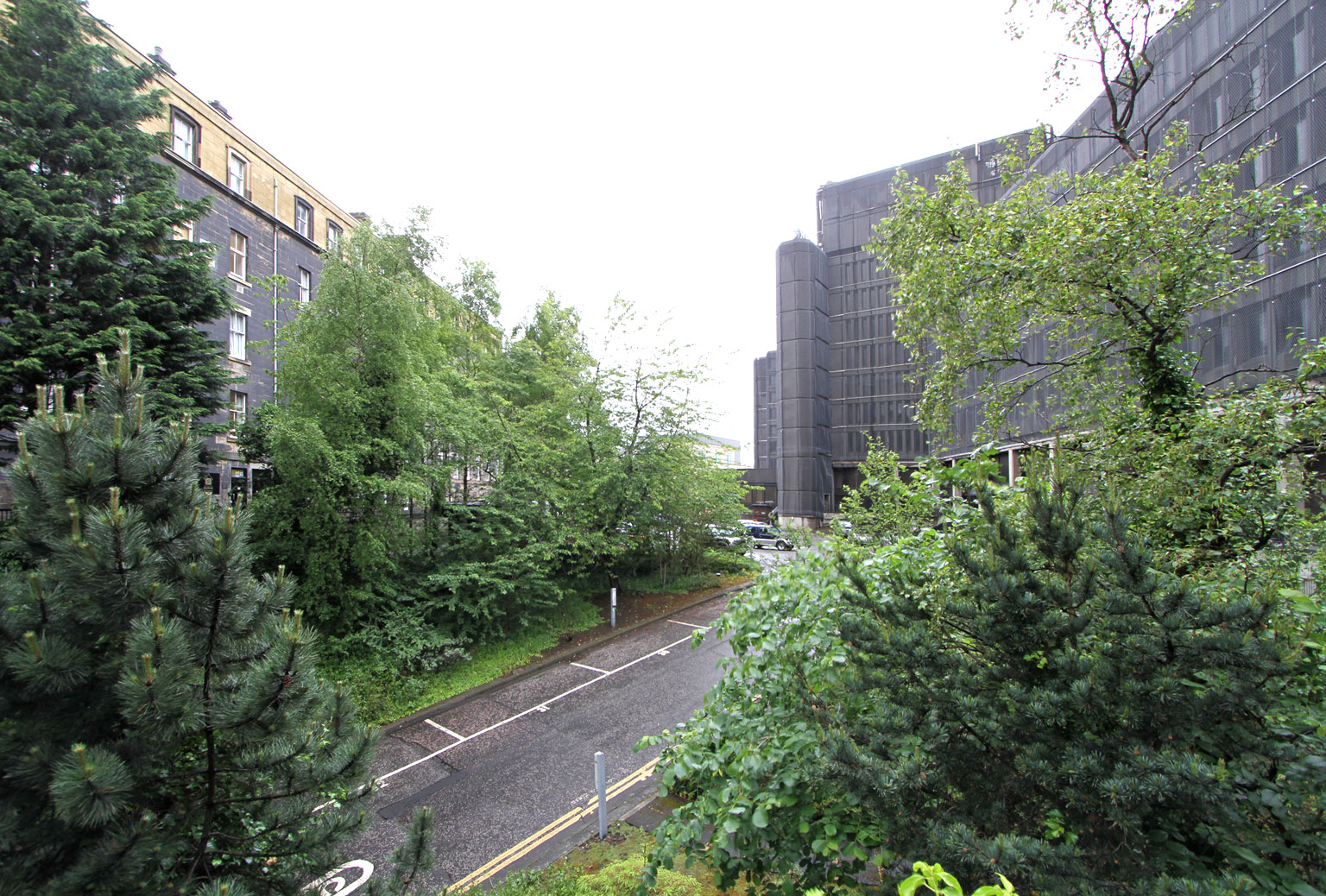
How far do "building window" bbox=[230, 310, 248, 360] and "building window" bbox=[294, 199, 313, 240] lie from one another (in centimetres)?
707

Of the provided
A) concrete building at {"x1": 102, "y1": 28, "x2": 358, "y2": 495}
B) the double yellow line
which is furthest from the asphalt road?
concrete building at {"x1": 102, "y1": 28, "x2": 358, "y2": 495}

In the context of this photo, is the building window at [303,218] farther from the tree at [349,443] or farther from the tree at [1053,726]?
the tree at [1053,726]

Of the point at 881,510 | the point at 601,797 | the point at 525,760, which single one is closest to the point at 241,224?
the point at 525,760

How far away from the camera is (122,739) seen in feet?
8.91

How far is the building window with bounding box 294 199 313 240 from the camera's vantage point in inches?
1178

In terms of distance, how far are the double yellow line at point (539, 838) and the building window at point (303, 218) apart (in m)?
32.0

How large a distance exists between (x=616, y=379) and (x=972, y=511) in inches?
613

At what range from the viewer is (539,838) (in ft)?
24.7

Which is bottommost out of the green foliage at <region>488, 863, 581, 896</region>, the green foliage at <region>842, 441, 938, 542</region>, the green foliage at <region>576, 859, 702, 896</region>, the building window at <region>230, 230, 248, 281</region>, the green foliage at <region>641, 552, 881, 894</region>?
the green foliage at <region>488, 863, 581, 896</region>

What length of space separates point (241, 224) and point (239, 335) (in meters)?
5.26

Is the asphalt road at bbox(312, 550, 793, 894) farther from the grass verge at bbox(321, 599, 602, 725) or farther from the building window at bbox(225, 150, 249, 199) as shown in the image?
the building window at bbox(225, 150, 249, 199)

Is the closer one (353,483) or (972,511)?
(972,511)

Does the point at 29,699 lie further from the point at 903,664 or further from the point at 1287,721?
the point at 1287,721

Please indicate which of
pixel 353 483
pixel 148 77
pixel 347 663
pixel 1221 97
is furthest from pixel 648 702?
pixel 1221 97
